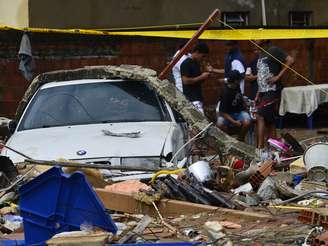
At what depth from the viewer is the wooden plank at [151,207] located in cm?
575

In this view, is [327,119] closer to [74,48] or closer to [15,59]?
[74,48]

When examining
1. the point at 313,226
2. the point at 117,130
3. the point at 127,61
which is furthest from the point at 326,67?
the point at 313,226

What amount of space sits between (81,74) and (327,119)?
28.0 ft

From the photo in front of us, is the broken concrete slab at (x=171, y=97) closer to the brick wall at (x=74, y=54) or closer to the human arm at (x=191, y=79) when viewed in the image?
the human arm at (x=191, y=79)

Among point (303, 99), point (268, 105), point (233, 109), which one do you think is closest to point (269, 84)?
point (268, 105)

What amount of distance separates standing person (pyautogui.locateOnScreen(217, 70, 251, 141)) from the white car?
98.5 inches

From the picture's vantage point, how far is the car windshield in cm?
816

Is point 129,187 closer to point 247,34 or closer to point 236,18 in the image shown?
point 247,34

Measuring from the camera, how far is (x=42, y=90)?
884 centimetres

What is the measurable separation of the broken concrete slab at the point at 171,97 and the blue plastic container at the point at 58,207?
9.04 ft

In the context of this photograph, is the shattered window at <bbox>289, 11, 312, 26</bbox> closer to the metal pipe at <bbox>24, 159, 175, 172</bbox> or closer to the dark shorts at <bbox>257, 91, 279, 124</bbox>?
the dark shorts at <bbox>257, 91, 279, 124</bbox>

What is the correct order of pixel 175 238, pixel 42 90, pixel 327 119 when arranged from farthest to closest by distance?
1. pixel 327 119
2. pixel 42 90
3. pixel 175 238

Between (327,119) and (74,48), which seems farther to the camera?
(327,119)

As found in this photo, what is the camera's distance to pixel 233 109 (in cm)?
1083
